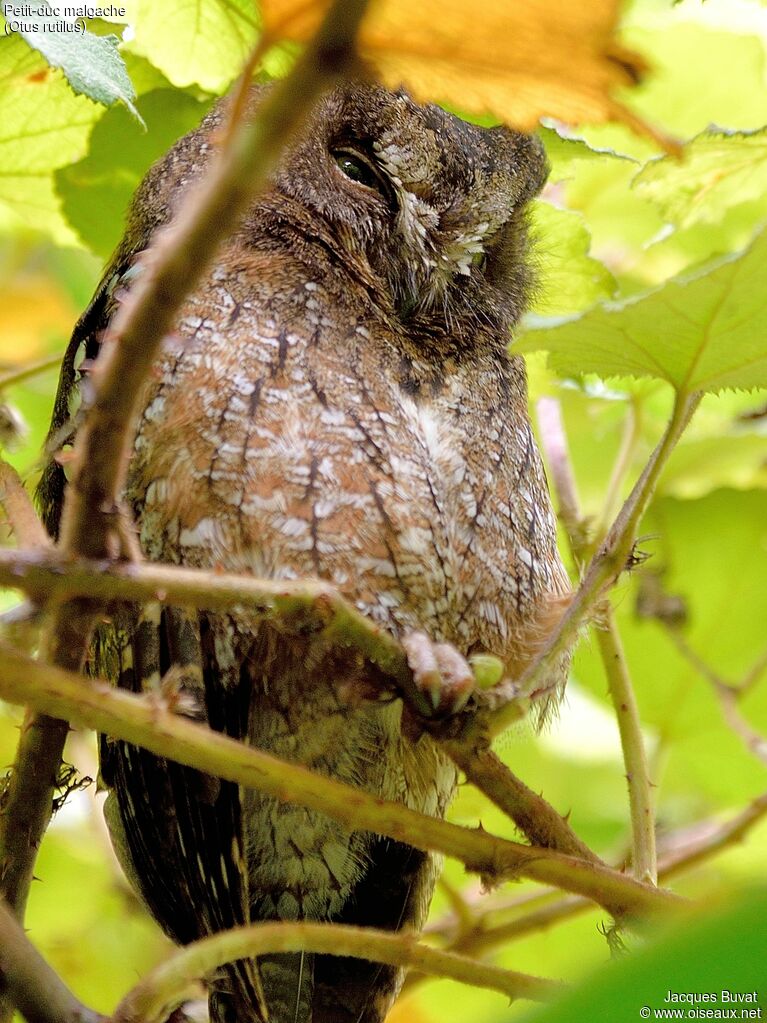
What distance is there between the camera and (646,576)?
1.98 m

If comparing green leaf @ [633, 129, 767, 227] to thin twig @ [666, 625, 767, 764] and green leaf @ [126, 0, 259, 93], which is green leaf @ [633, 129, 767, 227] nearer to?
green leaf @ [126, 0, 259, 93]

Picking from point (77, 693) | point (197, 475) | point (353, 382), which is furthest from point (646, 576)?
point (77, 693)

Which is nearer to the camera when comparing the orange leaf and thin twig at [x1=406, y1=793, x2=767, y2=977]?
the orange leaf

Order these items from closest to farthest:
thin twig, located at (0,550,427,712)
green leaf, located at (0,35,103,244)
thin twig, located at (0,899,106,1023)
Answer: thin twig, located at (0,550,427,712), thin twig, located at (0,899,106,1023), green leaf, located at (0,35,103,244)

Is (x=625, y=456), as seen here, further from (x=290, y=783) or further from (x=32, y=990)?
(x=32, y=990)

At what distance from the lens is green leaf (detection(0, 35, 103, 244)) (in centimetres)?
139

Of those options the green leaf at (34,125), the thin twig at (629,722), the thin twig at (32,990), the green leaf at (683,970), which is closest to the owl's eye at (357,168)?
the green leaf at (34,125)

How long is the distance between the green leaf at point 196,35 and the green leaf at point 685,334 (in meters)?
0.62

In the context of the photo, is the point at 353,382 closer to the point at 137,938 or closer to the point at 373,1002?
the point at 373,1002

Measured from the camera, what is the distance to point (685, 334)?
992 millimetres

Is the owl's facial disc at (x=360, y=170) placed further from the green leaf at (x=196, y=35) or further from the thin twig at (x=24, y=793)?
the thin twig at (x=24, y=793)

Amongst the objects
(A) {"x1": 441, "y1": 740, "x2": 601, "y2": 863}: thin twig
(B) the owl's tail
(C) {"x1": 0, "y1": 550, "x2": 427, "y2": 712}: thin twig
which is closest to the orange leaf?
(C) {"x1": 0, "y1": 550, "x2": 427, "y2": 712}: thin twig

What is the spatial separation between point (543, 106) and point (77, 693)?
51cm

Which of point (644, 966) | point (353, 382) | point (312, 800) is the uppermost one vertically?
point (353, 382)
